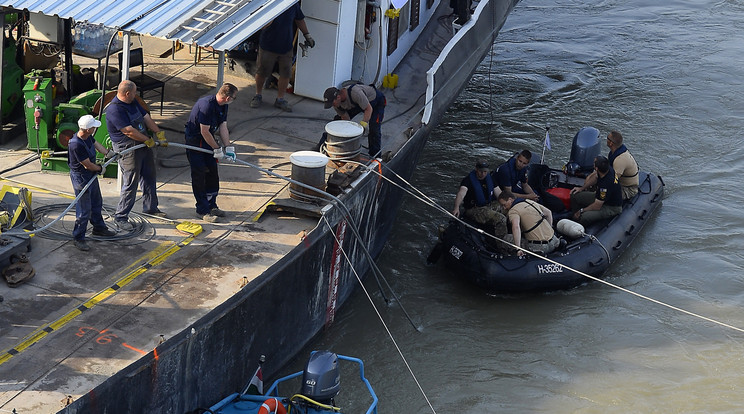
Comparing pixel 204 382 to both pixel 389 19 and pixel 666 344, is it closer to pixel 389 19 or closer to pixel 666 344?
pixel 666 344

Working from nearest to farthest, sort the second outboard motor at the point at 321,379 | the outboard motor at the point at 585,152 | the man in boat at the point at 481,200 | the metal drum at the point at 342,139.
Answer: the second outboard motor at the point at 321,379, the metal drum at the point at 342,139, the man in boat at the point at 481,200, the outboard motor at the point at 585,152

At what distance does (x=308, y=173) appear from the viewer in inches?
348

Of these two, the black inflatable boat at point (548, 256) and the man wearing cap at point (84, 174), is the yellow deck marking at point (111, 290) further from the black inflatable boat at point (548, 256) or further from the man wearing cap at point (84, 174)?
the black inflatable boat at point (548, 256)

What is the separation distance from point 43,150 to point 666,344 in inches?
287

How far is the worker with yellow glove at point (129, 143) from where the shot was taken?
8141 millimetres

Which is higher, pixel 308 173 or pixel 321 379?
pixel 308 173

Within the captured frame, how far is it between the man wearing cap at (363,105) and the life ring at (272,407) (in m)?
3.91

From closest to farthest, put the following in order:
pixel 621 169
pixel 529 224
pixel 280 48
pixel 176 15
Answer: pixel 176 15
pixel 529 224
pixel 280 48
pixel 621 169

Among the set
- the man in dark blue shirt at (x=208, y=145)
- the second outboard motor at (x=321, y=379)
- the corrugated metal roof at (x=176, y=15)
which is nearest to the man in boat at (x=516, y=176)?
the corrugated metal roof at (x=176, y=15)

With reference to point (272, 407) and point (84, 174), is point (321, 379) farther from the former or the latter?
point (84, 174)

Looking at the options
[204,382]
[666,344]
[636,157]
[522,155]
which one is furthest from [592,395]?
[636,157]

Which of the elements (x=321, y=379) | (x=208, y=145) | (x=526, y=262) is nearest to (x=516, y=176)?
(x=526, y=262)

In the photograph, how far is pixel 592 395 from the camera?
30.5 ft

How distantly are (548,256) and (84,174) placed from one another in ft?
18.1
